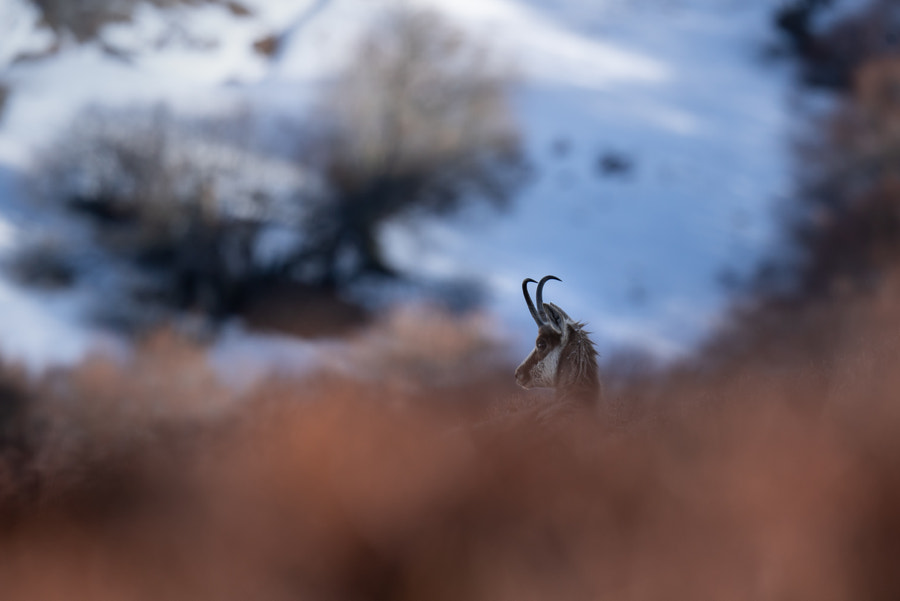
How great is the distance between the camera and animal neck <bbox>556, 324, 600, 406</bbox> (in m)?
1.70

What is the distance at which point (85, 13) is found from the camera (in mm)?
5043

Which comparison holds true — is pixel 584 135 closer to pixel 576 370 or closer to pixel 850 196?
pixel 850 196

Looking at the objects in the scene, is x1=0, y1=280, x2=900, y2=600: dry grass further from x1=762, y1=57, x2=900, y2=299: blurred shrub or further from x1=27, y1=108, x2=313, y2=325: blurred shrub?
x1=762, y1=57, x2=900, y2=299: blurred shrub

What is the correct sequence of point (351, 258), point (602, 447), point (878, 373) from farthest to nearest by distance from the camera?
1. point (351, 258)
2. point (878, 373)
3. point (602, 447)

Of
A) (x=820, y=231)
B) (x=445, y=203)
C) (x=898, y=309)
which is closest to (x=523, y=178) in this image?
(x=445, y=203)

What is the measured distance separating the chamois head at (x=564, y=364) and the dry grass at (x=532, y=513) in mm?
84

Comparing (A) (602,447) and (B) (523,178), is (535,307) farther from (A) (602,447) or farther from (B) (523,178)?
(B) (523,178)

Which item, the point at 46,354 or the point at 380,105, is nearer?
the point at 46,354

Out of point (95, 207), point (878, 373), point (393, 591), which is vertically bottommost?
point (393, 591)

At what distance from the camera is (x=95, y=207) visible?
16.8 feet

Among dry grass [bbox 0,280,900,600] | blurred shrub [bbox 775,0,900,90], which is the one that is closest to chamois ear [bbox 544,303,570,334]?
dry grass [bbox 0,280,900,600]

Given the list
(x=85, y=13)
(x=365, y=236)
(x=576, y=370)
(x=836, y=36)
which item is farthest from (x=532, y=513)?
(x=836, y=36)

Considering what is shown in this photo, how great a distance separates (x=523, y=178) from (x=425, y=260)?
42.1 inches

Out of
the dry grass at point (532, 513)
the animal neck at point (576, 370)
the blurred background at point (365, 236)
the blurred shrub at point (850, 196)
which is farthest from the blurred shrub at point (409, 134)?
the animal neck at point (576, 370)
